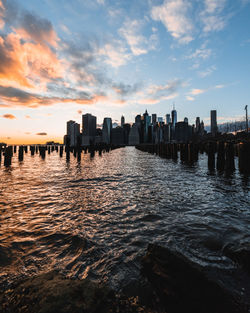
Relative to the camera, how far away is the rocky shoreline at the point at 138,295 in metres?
1.86

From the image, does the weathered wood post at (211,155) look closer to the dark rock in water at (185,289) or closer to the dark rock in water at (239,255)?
the dark rock in water at (239,255)

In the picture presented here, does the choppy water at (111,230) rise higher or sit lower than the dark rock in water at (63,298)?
lower

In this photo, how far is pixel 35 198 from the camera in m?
6.48

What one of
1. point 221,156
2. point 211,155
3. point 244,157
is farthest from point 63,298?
point 211,155

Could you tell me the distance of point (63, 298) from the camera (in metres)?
1.93

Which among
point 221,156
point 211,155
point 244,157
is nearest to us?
point 244,157

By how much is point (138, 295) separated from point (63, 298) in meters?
0.92

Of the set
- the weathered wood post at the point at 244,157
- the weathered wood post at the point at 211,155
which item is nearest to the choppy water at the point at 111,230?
the weathered wood post at the point at 244,157

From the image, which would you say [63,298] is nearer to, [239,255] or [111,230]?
[111,230]

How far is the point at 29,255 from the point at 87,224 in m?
1.46

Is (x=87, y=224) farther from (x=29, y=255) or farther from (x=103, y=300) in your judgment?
(x=103, y=300)

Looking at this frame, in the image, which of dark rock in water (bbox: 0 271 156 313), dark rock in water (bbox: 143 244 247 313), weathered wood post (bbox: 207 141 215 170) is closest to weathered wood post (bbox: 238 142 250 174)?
weathered wood post (bbox: 207 141 215 170)

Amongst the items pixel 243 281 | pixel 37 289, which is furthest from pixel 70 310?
pixel 243 281

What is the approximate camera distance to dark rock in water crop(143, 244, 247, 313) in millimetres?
1868
